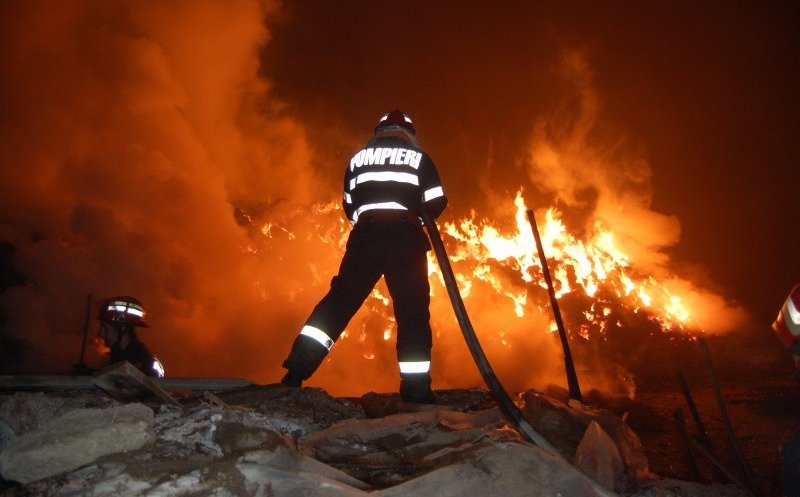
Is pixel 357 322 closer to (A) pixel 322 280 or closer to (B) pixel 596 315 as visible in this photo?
(A) pixel 322 280

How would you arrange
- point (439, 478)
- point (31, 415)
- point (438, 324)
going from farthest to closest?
1. point (438, 324)
2. point (31, 415)
3. point (439, 478)

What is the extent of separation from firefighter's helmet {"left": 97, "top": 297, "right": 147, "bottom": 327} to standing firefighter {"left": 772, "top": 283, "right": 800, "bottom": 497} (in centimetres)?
532

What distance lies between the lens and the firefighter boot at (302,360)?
2.39 metres

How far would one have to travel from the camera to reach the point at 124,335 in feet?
14.5

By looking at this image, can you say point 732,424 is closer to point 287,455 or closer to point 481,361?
point 481,361

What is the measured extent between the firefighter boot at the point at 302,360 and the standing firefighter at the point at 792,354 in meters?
2.10

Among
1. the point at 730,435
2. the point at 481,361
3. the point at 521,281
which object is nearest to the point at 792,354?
the point at 481,361

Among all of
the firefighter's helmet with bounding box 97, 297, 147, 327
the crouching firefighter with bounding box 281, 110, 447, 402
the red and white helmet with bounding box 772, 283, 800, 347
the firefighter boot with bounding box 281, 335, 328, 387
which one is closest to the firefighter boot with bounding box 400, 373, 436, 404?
the crouching firefighter with bounding box 281, 110, 447, 402

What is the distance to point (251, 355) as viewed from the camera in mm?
15312

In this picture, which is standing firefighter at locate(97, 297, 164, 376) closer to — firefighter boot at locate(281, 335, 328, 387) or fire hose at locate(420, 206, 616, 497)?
firefighter boot at locate(281, 335, 328, 387)

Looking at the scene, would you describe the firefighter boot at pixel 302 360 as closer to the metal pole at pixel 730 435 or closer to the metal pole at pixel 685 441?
the metal pole at pixel 730 435

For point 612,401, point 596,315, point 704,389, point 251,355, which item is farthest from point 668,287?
point 251,355

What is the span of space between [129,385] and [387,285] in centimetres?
149

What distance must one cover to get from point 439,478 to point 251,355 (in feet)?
51.5
